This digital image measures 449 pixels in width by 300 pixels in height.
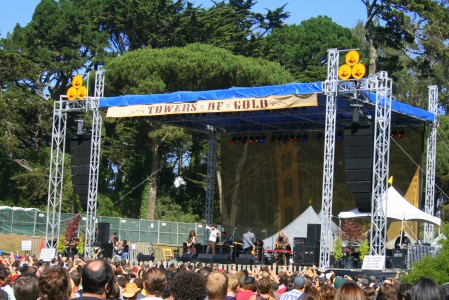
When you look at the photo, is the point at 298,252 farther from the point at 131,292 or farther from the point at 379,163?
the point at 131,292

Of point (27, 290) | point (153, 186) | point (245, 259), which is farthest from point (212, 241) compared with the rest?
point (27, 290)

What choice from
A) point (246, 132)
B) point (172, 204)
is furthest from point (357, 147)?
point (172, 204)

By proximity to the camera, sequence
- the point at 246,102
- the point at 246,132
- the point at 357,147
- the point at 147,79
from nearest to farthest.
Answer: the point at 357,147, the point at 246,102, the point at 246,132, the point at 147,79

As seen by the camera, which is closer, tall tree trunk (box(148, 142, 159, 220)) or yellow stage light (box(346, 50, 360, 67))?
yellow stage light (box(346, 50, 360, 67))

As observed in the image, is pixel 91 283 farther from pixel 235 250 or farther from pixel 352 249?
pixel 235 250

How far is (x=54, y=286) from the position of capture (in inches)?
200

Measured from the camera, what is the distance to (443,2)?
4434 cm

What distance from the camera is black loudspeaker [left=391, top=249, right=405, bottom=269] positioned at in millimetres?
20438

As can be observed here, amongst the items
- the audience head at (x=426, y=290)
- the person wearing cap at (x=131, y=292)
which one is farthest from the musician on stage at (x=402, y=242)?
the audience head at (x=426, y=290)

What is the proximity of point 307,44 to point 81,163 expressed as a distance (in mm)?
27866

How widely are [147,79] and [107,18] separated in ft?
31.0

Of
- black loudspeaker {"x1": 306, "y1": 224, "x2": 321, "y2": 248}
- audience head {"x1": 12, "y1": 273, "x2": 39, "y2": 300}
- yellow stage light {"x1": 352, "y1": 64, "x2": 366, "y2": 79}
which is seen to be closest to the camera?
audience head {"x1": 12, "y1": 273, "x2": 39, "y2": 300}

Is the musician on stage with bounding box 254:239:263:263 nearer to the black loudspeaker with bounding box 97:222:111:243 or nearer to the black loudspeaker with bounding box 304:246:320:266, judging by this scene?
the black loudspeaker with bounding box 304:246:320:266

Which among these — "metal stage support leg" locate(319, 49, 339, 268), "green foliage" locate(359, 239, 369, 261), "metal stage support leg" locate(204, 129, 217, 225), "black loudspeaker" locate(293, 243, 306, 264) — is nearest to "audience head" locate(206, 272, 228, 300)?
"metal stage support leg" locate(319, 49, 339, 268)
